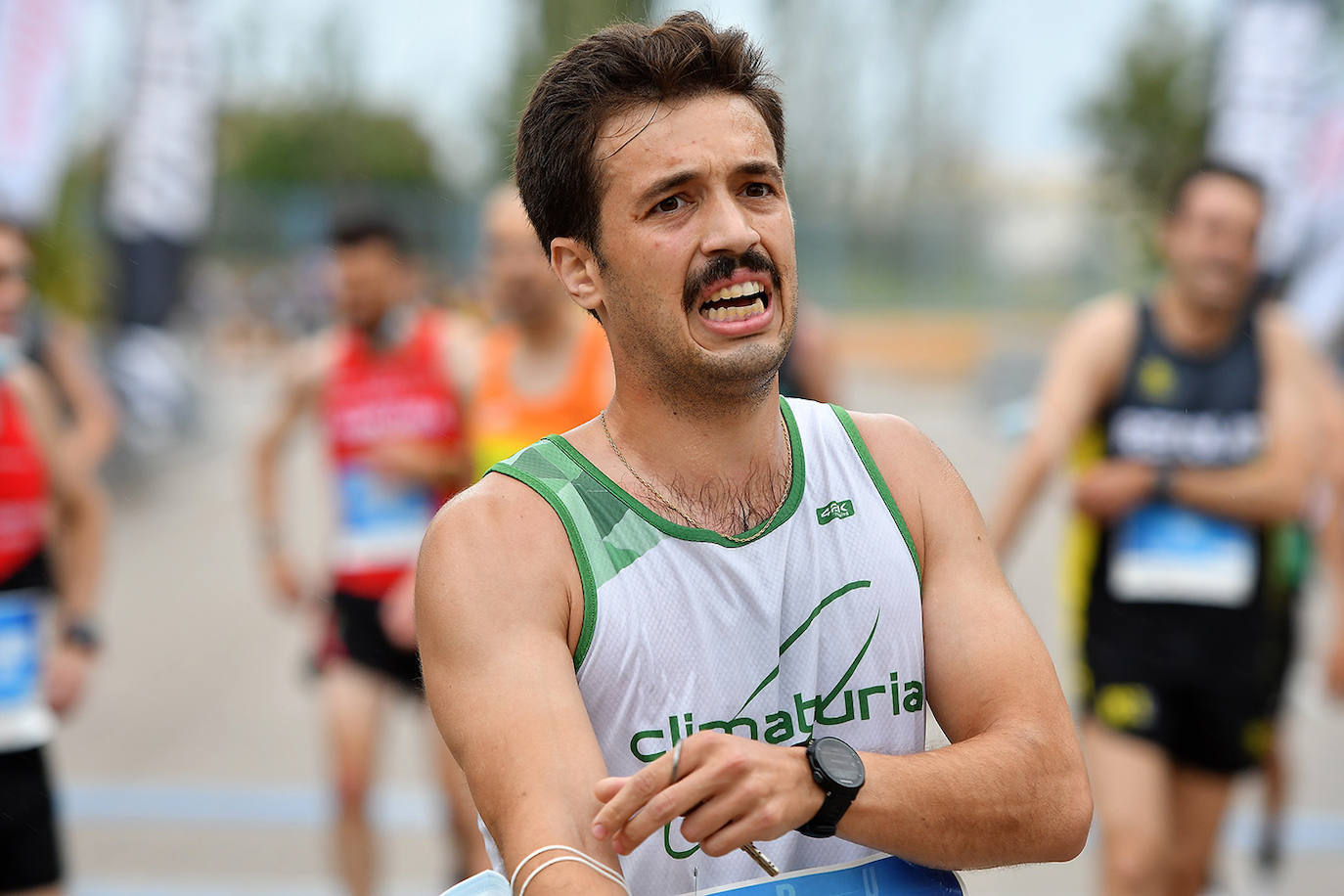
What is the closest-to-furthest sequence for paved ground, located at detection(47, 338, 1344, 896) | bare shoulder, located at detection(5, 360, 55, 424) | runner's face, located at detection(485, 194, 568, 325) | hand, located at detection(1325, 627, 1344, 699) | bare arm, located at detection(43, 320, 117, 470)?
bare shoulder, located at detection(5, 360, 55, 424) → runner's face, located at detection(485, 194, 568, 325) → hand, located at detection(1325, 627, 1344, 699) → bare arm, located at detection(43, 320, 117, 470) → paved ground, located at detection(47, 338, 1344, 896)

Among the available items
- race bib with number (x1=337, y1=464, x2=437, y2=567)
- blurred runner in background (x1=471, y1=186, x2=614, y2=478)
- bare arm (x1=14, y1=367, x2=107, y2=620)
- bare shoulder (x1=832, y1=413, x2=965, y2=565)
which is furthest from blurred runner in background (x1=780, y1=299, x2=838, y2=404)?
bare shoulder (x1=832, y1=413, x2=965, y2=565)

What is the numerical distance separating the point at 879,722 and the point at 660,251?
26.8 inches

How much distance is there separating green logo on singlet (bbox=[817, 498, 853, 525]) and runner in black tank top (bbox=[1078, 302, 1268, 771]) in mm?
2476

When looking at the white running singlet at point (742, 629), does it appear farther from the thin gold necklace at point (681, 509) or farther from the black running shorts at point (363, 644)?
the black running shorts at point (363, 644)

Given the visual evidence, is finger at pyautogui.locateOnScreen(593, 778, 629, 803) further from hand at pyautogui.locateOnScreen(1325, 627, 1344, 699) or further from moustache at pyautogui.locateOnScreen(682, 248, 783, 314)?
hand at pyautogui.locateOnScreen(1325, 627, 1344, 699)

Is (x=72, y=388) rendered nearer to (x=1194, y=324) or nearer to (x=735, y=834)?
(x=1194, y=324)

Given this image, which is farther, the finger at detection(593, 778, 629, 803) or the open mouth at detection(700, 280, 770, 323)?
the open mouth at detection(700, 280, 770, 323)

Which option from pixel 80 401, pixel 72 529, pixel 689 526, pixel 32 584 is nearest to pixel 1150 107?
pixel 80 401

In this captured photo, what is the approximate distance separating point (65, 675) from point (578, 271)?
283cm

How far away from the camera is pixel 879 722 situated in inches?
77.7

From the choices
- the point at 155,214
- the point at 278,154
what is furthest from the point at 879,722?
the point at 278,154

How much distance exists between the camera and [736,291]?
191cm

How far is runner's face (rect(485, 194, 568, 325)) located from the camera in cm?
470

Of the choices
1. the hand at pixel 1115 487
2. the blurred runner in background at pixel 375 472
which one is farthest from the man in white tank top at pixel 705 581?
the blurred runner in background at pixel 375 472
